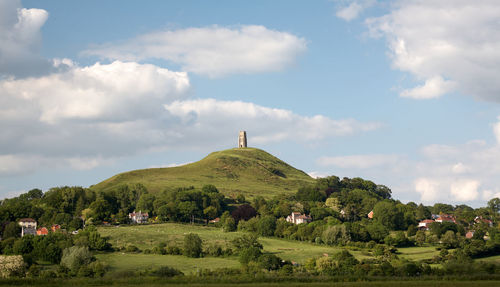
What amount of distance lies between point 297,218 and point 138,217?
137ft

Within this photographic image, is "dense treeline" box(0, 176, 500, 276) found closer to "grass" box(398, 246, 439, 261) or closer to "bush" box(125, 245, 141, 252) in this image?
"bush" box(125, 245, 141, 252)

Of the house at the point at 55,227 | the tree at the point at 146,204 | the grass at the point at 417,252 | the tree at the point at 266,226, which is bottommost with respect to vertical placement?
the grass at the point at 417,252

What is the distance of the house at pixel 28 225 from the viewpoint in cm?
11666

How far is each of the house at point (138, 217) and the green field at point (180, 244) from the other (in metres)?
10.8

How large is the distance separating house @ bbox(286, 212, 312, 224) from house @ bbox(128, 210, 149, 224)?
3744 cm

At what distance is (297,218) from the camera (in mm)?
137125

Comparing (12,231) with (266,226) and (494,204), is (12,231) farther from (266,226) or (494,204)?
(494,204)

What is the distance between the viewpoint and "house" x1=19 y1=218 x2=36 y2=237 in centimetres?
11666

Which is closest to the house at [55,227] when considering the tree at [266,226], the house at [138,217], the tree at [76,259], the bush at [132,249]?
the house at [138,217]

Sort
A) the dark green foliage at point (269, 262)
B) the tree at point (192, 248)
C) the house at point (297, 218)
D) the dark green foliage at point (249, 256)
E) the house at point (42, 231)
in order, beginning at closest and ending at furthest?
the dark green foliage at point (269, 262) < the dark green foliage at point (249, 256) < the tree at point (192, 248) < the house at point (42, 231) < the house at point (297, 218)

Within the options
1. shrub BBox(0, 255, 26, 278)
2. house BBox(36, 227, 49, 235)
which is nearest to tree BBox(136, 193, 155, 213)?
house BBox(36, 227, 49, 235)

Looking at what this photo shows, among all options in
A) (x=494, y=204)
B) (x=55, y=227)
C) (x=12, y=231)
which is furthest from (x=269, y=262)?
(x=494, y=204)

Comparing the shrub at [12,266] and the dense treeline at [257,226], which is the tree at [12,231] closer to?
the dense treeline at [257,226]

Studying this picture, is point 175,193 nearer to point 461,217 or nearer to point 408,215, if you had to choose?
point 408,215
